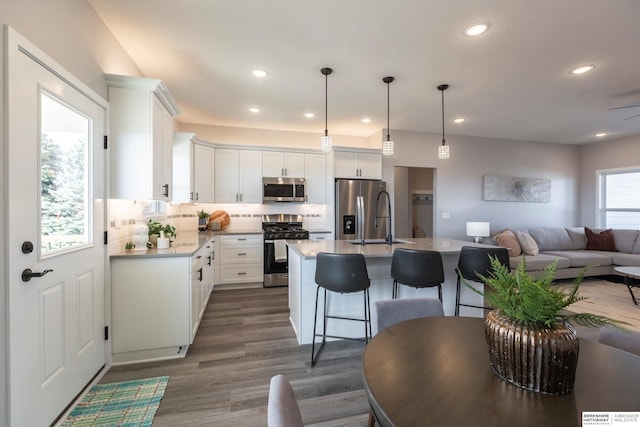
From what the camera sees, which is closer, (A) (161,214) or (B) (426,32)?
(B) (426,32)

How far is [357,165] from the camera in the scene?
4.94 meters

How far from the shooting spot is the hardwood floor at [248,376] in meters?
1.72

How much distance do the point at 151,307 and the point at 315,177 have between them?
11.1 feet

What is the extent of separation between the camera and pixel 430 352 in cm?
106

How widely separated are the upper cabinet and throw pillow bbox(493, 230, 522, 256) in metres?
5.22

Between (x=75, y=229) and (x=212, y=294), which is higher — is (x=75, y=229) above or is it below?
above

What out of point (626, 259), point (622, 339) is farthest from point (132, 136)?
point (626, 259)

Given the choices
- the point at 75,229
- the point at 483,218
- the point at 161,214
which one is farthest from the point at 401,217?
the point at 75,229

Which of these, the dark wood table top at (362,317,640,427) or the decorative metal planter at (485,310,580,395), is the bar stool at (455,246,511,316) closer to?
the dark wood table top at (362,317,640,427)

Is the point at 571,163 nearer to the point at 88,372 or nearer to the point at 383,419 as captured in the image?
the point at 383,419

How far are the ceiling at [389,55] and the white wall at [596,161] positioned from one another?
164cm

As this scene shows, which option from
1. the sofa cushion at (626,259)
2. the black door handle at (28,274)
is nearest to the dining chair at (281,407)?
the black door handle at (28,274)

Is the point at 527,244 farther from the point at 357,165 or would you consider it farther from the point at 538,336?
the point at 538,336

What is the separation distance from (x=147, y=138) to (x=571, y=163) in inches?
314
